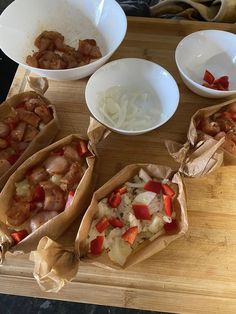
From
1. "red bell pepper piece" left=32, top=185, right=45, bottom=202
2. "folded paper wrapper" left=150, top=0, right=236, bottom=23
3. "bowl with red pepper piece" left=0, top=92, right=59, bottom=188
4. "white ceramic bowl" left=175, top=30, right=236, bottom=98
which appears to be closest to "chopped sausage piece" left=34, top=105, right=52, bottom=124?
"bowl with red pepper piece" left=0, top=92, right=59, bottom=188

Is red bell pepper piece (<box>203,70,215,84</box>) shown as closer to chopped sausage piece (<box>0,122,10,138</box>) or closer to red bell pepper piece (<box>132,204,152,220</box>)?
red bell pepper piece (<box>132,204,152,220</box>)

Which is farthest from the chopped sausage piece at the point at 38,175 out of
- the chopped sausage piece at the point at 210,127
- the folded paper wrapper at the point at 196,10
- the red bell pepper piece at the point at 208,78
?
the folded paper wrapper at the point at 196,10

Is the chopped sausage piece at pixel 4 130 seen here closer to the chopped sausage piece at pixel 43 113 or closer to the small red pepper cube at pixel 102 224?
the chopped sausage piece at pixel 43 113

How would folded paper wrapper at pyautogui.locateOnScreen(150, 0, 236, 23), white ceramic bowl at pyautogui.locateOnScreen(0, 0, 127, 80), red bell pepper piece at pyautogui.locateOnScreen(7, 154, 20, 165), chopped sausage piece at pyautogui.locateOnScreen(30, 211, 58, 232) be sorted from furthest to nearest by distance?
folded paper wrapper at pyautogui.locateOnScreen(150, 0, 236, 23) → white ceramic bowl at pyautogui.locateOnScreen(0, 0, 127, 80) → red bell pepper piece at pyautogui.locateOnScreen(7, 154, 20, 165) → chopped sausage piece at pyautogui.locateOnScreen(30, 211, 58, 232)

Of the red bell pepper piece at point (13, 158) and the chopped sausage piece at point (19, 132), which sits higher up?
the chopped sausage piece at point (19, 132)

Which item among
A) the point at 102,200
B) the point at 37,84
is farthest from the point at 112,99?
the point at 102,200

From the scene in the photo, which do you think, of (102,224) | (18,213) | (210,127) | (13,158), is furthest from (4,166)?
(210,127)

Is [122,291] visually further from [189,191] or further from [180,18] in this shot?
[180,18]

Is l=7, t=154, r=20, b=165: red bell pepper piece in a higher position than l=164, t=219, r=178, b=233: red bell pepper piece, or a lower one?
higher
